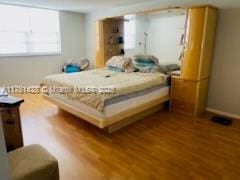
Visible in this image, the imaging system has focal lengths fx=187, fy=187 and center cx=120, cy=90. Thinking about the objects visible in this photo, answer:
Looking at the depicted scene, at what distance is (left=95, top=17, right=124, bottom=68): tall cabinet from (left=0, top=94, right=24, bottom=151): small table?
10.8 ft

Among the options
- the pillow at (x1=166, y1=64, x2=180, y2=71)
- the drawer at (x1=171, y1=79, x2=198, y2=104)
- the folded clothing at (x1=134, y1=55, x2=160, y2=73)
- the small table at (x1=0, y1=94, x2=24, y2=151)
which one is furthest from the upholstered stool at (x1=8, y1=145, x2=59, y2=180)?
the pillow at (x1=166, y1=64, x2=180, y2=71)

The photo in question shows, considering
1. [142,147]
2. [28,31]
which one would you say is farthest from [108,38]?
[142,147]

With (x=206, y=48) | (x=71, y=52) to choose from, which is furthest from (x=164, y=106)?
(x=71, y=52)

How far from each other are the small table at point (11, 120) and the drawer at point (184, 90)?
2.73m

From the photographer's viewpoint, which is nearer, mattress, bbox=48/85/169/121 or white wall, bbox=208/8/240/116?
mattress, bbox=48/85/169/121

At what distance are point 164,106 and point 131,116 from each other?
1.09 metres

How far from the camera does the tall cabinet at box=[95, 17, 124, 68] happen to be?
4.76 metres

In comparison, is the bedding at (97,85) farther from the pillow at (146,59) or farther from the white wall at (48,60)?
the white wall at (48,60)

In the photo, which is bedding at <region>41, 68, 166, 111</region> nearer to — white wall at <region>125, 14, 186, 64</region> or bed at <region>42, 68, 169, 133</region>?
bed at <region>42, 68, 169, 133</region>

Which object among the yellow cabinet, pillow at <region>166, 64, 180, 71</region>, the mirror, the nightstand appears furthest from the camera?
pillow at <region>166, 64, 180, 71</region>

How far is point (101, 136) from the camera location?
2.75 m

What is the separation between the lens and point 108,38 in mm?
4934

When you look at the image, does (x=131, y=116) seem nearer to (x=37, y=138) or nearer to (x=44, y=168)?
(x=37, y=138)

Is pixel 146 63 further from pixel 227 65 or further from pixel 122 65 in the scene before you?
pixel 227 65
